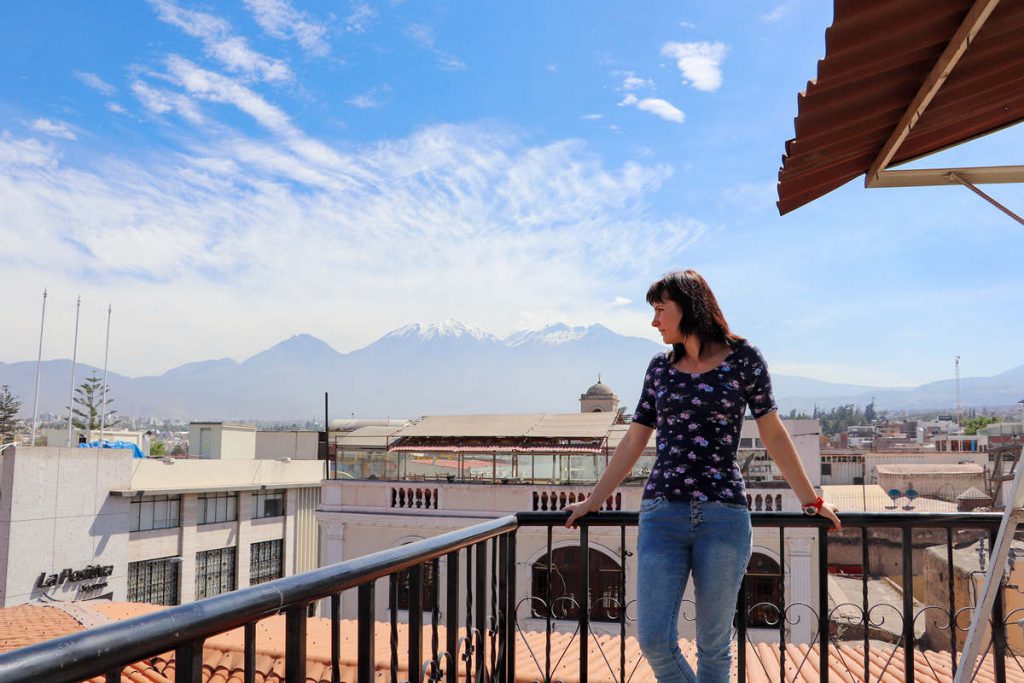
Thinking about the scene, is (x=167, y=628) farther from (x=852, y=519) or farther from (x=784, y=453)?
(x=852, y=519)

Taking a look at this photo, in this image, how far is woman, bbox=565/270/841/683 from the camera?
2.90 metres

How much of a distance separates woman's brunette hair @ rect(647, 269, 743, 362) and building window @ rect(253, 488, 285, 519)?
2473 cm

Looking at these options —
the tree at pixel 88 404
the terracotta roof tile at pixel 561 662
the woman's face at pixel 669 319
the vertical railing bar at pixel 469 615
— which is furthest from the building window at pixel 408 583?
the tree at pixel 88 404

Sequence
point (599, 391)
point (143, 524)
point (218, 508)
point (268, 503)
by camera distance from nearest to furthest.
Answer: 1. point (143, 524)
2. point (218, 508)
3. point (268, 503)
4. point (599, 391)

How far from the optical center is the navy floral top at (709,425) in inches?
116

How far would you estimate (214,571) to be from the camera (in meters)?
23.9

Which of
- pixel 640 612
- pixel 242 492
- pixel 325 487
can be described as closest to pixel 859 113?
pixel 640 612

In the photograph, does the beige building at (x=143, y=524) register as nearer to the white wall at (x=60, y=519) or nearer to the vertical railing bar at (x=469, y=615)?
the white wall at (x=60, y=519)

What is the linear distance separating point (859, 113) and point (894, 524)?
2.09 m

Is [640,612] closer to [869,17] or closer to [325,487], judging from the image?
[869,17]

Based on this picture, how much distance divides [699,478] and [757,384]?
1.44ft

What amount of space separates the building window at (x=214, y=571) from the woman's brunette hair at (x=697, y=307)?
76.2 ft

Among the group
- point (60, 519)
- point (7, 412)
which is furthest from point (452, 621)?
point (7, 412)

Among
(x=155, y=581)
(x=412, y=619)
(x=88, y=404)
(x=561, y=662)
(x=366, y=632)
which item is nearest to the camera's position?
(x=366, y=632)
